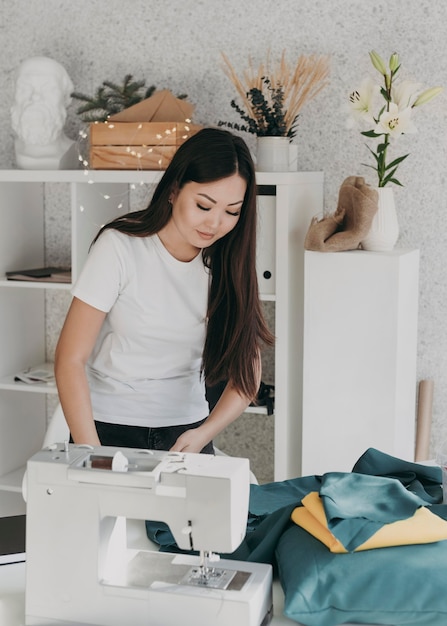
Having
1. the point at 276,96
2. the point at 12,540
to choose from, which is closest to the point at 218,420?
the point at 12,540

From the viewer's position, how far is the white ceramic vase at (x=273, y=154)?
9.77 feet

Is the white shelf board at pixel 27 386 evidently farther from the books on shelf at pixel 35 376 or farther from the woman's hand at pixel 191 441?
the woman's hand at pixel 191 441

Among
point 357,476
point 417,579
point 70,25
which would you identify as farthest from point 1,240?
point 417,579

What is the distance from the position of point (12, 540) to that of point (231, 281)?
89 cm

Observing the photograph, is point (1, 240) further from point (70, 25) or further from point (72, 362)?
point (72, 362)

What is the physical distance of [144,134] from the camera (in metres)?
3.04

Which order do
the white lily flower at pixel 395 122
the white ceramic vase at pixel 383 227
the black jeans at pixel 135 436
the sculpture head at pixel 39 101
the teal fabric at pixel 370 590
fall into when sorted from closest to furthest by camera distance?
the teal fabric at pixel 370 590 → the black jeans at pixel 135 436 → the white lily flower at pixel 395 122 → the white ceramic vase at pixel 383 227 → the sculpture head at pixel 39 101

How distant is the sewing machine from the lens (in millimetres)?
1244

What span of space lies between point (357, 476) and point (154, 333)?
2.64 ft

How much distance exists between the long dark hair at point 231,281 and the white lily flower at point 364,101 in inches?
32.7

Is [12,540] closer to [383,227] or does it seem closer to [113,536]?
[113,536]

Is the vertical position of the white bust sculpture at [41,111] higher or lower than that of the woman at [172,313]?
higher

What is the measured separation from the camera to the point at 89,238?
329 centimetres

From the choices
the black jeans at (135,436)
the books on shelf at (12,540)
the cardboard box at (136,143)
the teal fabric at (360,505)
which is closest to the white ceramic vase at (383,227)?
the cardboard box at (136,143)
